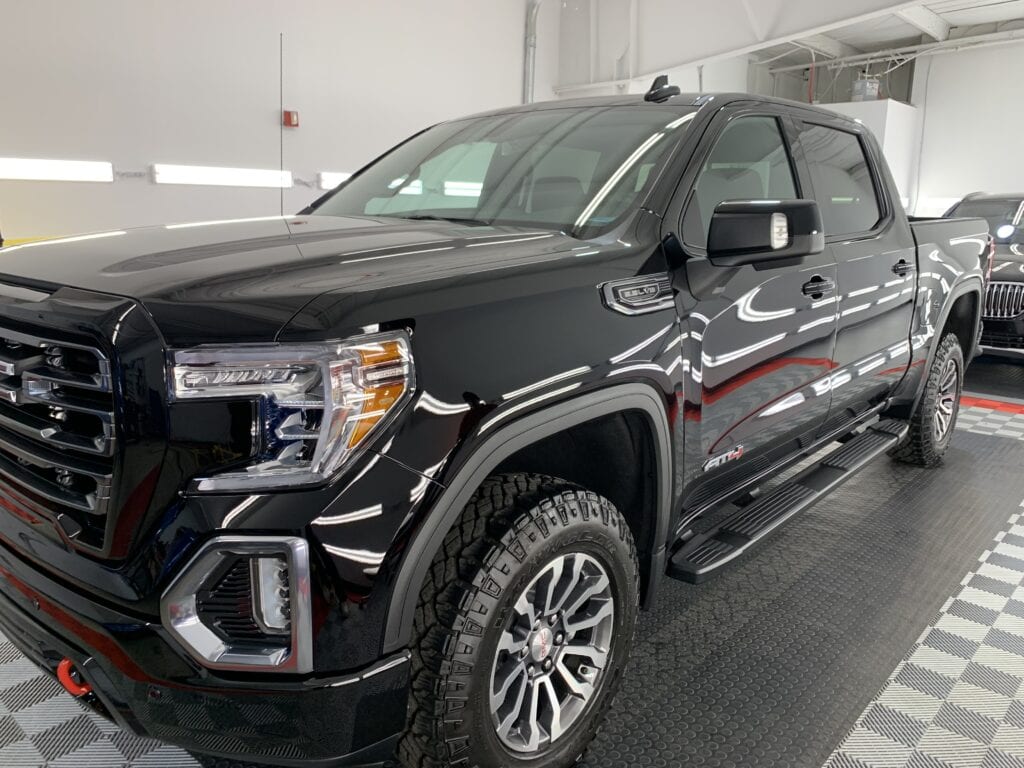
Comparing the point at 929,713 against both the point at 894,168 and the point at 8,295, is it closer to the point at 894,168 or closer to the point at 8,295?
the point at 8,295

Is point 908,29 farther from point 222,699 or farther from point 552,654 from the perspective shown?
point 222,699

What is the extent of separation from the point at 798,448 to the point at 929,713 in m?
0.93

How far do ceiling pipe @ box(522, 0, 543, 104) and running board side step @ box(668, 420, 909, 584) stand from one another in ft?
24.0

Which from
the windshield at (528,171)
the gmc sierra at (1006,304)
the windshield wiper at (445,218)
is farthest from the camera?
the gmc sierra at (1006,304)

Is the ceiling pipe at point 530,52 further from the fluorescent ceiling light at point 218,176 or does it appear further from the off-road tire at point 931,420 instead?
the off-road tire at point 931,420

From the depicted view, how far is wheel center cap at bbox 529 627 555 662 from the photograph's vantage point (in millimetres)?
1604

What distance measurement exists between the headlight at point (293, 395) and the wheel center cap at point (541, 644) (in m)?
0.62

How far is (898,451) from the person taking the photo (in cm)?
396

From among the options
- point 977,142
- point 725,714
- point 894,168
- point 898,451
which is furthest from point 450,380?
point 977,142

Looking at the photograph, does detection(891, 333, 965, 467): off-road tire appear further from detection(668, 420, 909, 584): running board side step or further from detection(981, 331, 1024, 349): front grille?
detection(981, 331, 1024, 349): front grille

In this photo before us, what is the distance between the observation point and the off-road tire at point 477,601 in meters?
1.41

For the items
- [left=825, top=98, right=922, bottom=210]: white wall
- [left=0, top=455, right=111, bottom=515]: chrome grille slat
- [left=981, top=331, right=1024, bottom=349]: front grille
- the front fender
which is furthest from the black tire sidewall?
[left=825, top=98, right=922, bottom=210]: white wall

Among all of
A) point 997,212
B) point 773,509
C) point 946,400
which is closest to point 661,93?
point 773,509

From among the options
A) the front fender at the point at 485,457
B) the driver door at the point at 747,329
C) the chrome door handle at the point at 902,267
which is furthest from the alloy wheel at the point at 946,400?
the front fender at the point at 485,457
